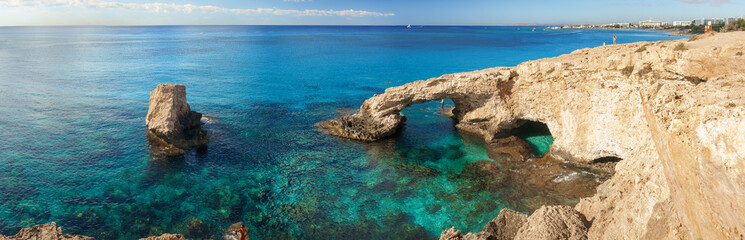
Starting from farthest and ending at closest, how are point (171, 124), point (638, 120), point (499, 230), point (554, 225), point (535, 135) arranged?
point (535, 135) < point (171, 124) < point (638, 120) < point (499, 230) < point (554, 225)

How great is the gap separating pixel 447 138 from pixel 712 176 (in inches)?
887

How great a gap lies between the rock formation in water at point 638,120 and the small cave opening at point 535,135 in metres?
1.19

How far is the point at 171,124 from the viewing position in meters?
26.4

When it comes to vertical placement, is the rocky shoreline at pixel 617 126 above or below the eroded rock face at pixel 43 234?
above

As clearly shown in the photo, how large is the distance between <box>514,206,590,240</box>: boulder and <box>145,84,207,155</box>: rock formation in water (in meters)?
22.1

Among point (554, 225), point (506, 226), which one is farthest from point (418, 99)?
point (554, 225)

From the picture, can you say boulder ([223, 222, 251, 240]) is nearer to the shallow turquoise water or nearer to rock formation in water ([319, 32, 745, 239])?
rock formation in water ([319, 32, 745, 239])

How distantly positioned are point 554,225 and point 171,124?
80.3ft

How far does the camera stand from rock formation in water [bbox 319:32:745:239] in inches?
246

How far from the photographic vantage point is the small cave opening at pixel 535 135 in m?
25.9

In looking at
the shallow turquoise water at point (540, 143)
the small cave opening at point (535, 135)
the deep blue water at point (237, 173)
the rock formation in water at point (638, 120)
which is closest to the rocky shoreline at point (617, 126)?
the rock formation in water at point (638, 120)

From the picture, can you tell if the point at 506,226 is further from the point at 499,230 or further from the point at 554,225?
the point at 554,225

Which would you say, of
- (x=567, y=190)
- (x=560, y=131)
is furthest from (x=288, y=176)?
(x=560, y=131)

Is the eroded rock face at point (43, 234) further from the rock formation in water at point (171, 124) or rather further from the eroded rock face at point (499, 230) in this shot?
the eroded rock face at point (499, 230)
